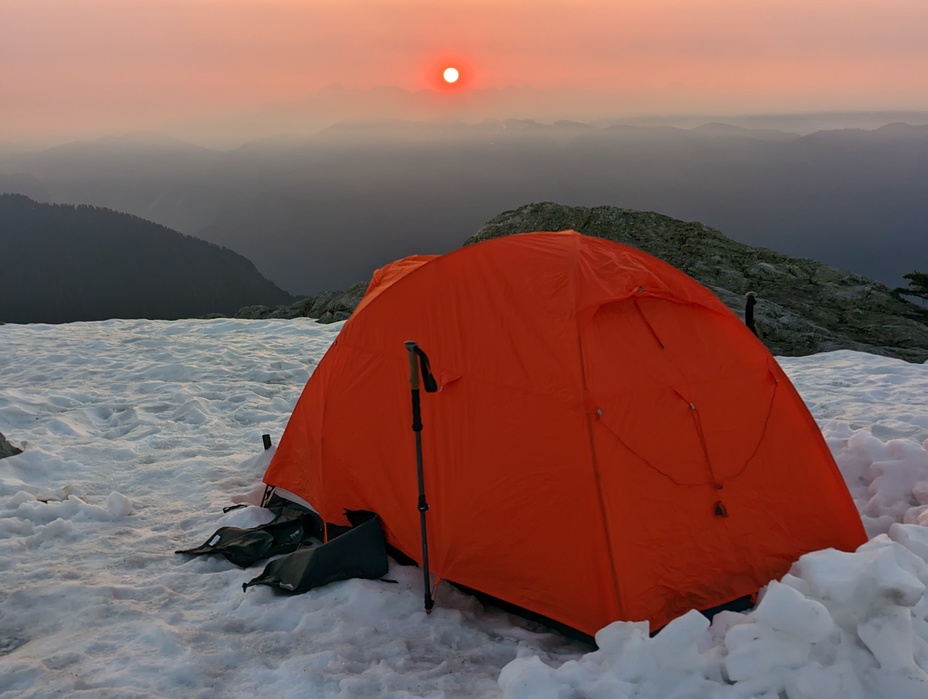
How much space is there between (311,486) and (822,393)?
757 centimetres

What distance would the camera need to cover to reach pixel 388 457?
207 inches

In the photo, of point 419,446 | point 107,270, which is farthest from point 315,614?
point 107,270

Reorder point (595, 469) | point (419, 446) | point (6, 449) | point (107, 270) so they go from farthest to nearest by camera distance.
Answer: point (107, 270) → point (6, 449) → point (419, 446) → point (595, 469)

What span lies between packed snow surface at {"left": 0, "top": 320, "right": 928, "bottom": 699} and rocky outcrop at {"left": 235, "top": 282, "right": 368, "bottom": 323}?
34.3 feet

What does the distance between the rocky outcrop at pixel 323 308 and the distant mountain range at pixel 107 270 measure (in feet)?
254

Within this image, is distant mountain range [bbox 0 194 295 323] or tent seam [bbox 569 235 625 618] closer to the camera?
tent seam [bbox 569 235 625 618]

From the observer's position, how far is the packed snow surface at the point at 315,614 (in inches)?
131

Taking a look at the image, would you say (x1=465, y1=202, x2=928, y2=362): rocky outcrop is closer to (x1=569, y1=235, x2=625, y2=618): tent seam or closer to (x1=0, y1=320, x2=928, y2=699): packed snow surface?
(x1=0, y1=320, x2=928, y2=699): packed snow surface

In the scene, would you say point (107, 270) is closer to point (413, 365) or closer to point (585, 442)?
point (413, 365)

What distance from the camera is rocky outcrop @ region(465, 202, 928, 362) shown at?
50.1 ft

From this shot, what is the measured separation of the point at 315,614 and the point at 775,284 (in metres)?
19.0

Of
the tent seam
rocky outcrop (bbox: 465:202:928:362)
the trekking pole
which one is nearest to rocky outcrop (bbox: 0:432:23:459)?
the trekking pole

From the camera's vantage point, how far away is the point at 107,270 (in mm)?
110000

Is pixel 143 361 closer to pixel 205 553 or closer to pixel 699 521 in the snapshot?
pixel 205 553
